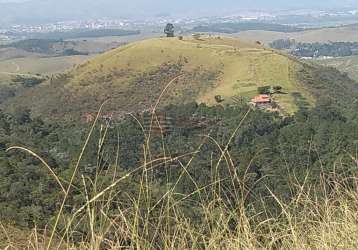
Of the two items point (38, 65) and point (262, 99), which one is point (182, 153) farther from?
point (38, 65)

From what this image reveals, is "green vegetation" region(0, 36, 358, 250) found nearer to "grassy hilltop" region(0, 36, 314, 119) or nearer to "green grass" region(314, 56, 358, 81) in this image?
"grassy hilltop" region(0, 36, 314, 119)

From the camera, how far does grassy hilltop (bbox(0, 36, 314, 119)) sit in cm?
8881

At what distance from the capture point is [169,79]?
9894 cm

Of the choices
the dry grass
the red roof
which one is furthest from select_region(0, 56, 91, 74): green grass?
the dry grass

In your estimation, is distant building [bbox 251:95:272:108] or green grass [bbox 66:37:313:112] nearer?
distant building [bbox 251:95:272:108]

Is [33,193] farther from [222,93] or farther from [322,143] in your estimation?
[222,93]

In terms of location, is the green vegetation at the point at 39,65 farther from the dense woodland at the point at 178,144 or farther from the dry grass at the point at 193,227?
the dry grass at the point at 193,227

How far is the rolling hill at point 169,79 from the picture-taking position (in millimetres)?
88000

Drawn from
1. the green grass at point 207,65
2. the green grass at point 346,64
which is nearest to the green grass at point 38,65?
the green grass at point 207,65

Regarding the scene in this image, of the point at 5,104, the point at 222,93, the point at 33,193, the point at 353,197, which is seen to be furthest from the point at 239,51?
the point at 353,197

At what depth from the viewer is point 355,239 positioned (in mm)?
2799

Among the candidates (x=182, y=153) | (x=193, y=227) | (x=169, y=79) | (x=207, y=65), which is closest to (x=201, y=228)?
(x=193, y=227)

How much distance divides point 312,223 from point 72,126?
206ft

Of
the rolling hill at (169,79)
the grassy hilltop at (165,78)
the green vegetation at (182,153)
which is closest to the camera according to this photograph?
the green vegetation at (182,153)
